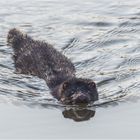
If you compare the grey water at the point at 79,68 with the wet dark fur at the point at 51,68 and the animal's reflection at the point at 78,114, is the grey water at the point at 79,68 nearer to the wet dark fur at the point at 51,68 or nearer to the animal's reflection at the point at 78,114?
the animal's reflection at the point at 78,114

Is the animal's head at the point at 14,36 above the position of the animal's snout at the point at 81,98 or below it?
above

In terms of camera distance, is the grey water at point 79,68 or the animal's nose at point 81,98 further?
the animal's nose at point 81,98

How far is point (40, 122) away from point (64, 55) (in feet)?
11.0

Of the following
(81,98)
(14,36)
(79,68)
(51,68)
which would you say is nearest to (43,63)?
(51,68)

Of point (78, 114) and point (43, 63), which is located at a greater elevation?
point (43, 63)

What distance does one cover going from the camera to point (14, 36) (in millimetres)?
12828

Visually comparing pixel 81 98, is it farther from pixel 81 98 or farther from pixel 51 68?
pixel 51 68

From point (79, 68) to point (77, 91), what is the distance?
199cm

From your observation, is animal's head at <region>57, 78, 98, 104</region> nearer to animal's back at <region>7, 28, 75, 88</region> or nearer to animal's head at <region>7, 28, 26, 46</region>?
animal's back at <region>7, 28, 75, 88</region>

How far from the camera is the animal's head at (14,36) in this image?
12.7 metres

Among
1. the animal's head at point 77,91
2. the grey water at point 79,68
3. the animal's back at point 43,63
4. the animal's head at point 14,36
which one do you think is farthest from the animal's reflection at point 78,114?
the animal's head at point 14,36

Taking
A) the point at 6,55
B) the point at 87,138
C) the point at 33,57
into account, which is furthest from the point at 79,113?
the point at 6,55

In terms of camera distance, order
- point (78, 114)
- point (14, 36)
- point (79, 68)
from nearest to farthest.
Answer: point (78, 114), point (79, 68), point (14, 36)

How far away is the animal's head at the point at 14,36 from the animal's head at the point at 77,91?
2607 mm
